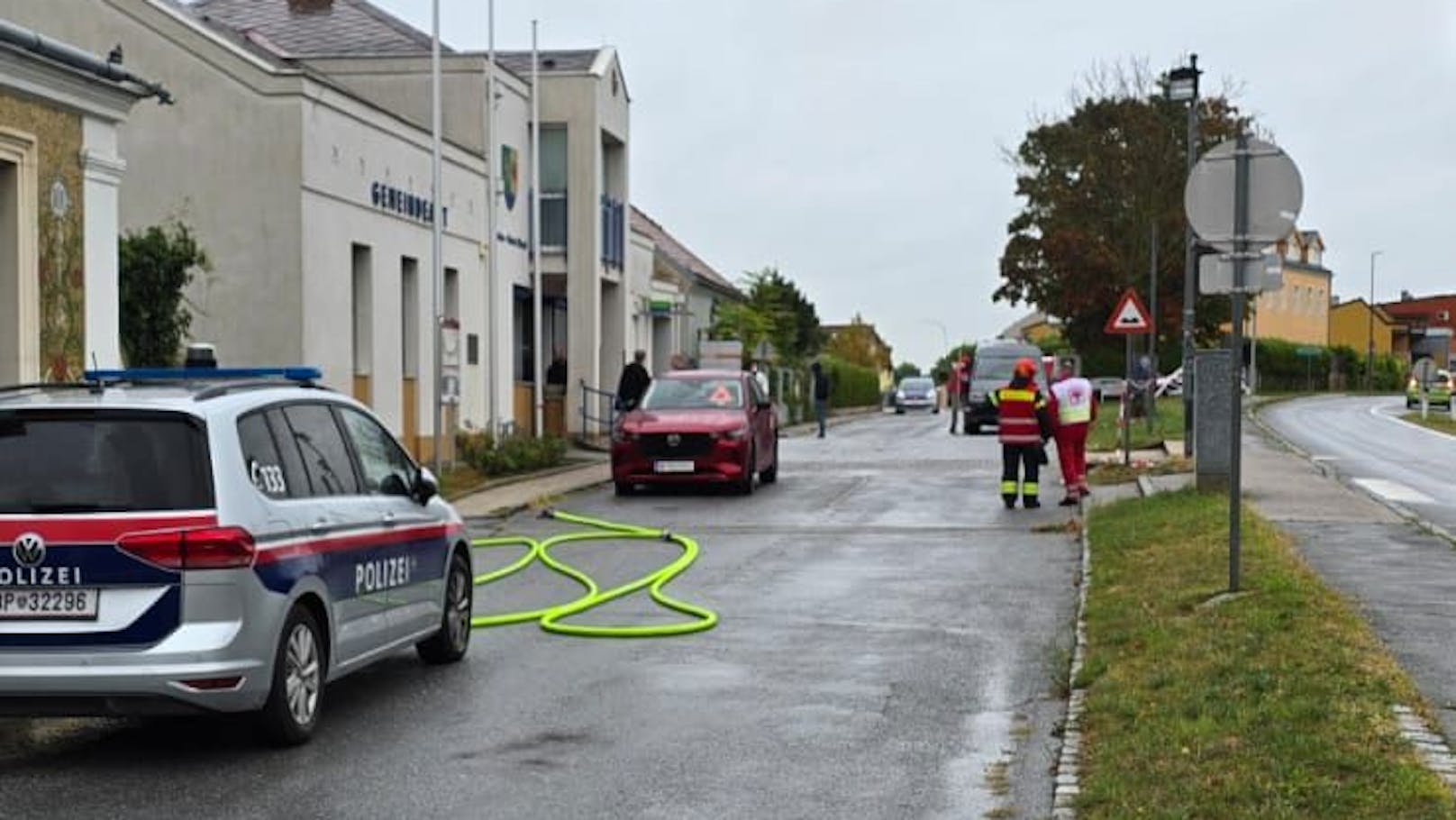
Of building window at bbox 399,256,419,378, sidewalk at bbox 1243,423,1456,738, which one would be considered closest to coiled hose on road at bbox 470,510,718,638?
sidewalk at bbox 1243,423,1456,738

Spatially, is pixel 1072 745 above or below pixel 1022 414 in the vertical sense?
below

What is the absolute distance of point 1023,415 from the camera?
66.7 feet

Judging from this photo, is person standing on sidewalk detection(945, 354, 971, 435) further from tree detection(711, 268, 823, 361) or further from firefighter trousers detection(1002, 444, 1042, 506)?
firefighter trousers detection(1002, 444, 1042, 506)

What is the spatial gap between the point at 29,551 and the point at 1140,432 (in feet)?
98.9

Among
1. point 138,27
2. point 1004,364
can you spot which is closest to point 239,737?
point 138,27

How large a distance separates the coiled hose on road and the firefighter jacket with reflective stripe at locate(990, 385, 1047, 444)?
4.60 meters

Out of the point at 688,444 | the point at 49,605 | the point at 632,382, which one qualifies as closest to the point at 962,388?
the point at 632,382

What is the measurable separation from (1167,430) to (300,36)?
717 inches

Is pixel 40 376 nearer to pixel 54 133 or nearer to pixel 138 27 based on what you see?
pixel 54 133

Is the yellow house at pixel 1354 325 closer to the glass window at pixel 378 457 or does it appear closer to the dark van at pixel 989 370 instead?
the dark van at pixel 989 370

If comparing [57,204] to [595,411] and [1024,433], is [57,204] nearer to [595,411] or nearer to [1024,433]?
[1024,433]

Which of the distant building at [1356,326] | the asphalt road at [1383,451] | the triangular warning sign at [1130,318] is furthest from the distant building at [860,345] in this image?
the triangular warning sign at [1130,318]

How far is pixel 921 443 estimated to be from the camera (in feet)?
121

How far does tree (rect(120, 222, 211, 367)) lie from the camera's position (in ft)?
62.2
